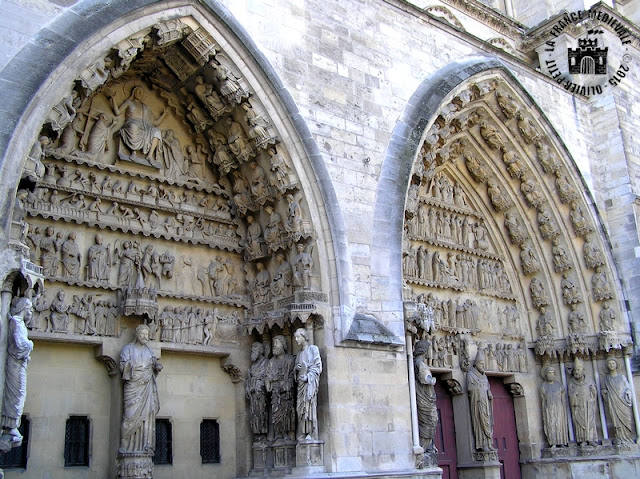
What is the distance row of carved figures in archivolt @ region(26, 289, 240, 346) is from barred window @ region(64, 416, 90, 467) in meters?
0.85

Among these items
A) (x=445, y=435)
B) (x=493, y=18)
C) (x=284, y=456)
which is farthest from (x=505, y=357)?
(x=493, y=18)

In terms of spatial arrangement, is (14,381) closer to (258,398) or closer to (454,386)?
(258,398)

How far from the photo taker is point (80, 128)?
300 inches

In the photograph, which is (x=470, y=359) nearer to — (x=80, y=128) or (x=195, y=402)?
(x=195, y=402)

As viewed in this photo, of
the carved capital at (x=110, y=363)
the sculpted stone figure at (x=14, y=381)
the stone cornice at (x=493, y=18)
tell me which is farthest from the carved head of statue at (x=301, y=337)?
the stone cornice at (x=493, y=18)

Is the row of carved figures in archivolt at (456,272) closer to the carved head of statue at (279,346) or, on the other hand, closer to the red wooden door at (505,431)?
the red wooden door at (505,431)

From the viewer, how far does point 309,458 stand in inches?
276

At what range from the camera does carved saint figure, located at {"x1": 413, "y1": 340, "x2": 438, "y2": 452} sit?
833 cm

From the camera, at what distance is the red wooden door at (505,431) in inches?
409

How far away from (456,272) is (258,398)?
13.7 ft

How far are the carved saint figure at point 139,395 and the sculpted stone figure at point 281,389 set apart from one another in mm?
1173

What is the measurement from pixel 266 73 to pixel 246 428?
382 centimetres

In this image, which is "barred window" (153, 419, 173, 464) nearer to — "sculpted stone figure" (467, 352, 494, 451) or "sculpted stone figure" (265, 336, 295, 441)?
"sculpted stone figure" (265, 336, 295, 441)

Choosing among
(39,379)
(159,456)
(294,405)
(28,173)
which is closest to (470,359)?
(294,405)
